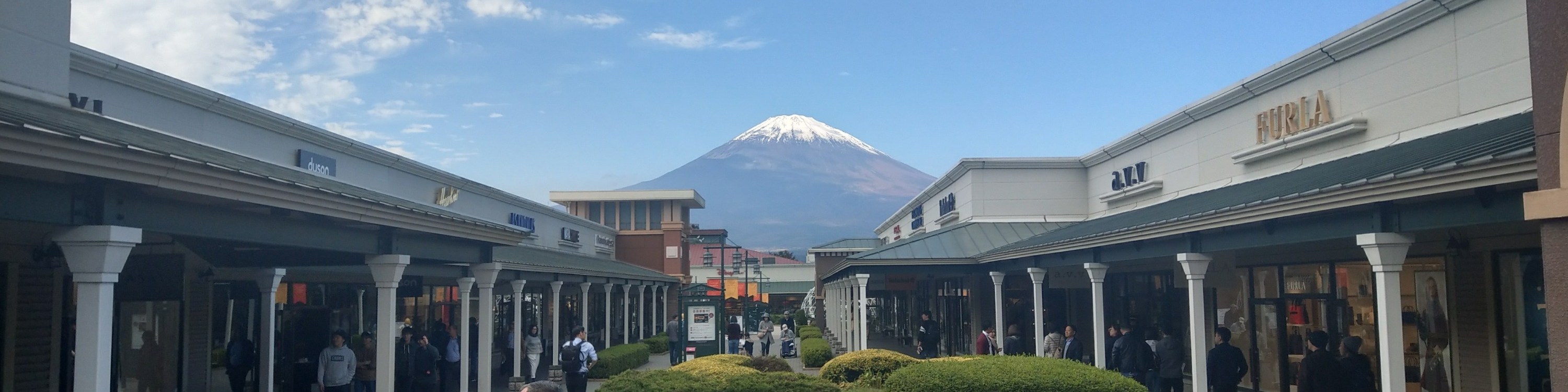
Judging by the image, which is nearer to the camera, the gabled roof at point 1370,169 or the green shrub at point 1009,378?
the gabled roof at point 1370,169

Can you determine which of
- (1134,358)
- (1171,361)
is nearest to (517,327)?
(1134,358)

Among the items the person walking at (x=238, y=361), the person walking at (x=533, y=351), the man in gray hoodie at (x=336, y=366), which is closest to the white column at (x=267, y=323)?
the person walking at (x=238, y=361)

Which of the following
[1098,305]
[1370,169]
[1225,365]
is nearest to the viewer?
[1370,169]

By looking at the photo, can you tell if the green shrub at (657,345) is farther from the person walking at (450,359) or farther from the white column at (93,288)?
the white column at (93,288)

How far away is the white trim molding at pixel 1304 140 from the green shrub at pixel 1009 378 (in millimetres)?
5913

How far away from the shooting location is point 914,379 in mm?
11398

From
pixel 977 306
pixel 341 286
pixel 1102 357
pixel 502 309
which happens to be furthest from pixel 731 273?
pixel 1102 357

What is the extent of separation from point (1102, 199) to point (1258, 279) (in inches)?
381

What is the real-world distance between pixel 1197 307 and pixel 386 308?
9990 mm

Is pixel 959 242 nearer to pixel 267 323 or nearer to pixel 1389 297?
pixel 267 323

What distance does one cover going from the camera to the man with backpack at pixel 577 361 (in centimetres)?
1781

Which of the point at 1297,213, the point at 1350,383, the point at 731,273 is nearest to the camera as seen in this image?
the point at 1297,213

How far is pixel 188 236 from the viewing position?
8938 millimetres

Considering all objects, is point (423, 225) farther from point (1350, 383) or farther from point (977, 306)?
point (977, 306)
